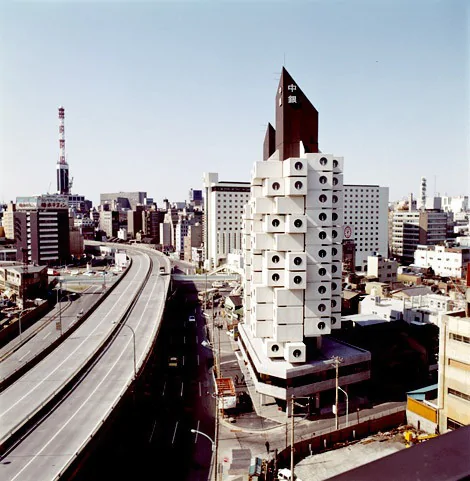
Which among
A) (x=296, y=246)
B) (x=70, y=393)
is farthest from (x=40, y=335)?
(x=296, y=246)

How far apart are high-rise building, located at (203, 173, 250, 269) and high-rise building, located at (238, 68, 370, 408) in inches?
2685

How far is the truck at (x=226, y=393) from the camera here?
32.2 meters

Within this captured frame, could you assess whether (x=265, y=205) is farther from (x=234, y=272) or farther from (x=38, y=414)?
(x=234, y=272)

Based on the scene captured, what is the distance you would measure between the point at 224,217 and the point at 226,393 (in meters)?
72.3

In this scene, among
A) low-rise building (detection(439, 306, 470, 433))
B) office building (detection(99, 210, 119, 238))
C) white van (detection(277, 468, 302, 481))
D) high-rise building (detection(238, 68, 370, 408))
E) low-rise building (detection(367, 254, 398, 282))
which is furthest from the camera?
office building (detection(99, 210, 119, 238))

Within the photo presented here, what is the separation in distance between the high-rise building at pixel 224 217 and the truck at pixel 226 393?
67563 mm

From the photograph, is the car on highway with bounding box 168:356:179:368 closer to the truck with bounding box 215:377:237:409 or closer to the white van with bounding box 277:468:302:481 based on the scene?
the truck with bounding box 215:377:237:409

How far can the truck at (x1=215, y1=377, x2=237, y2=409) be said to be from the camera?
32.2 meters

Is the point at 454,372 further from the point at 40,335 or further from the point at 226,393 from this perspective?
the point at 40,335

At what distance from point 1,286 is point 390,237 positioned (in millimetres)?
89666

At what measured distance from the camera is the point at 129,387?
93.4ft

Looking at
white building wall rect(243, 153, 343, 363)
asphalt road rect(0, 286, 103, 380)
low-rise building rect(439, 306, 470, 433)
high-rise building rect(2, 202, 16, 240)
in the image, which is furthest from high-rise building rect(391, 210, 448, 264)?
high-rise building rect(2, 202, 16, 240)

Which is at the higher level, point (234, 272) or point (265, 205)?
point (265, 205)

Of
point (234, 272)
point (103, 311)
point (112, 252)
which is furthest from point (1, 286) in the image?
point (112, 252)
